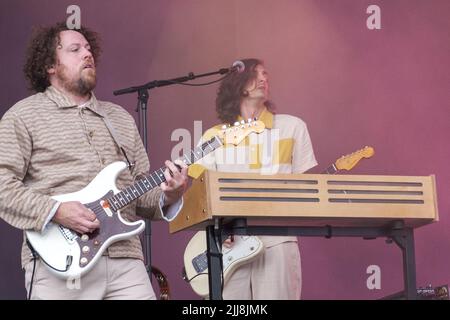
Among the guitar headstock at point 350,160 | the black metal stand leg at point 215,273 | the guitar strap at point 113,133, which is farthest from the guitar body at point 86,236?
the guitar headstock at point 350,160

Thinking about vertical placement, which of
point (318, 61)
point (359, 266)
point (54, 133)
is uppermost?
point (318, 61)

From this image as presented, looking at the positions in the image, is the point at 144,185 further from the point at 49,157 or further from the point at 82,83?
the point at 82,83

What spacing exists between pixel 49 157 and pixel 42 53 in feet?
2.18

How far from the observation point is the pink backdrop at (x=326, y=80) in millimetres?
5473

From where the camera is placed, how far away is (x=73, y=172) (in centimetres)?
367

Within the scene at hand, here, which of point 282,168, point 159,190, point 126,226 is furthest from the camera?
point 282,168

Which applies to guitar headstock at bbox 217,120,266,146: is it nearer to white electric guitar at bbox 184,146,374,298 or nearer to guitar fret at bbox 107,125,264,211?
guitar fret at bbox 107,125,264,211

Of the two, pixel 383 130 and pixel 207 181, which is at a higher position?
pixel 383 130

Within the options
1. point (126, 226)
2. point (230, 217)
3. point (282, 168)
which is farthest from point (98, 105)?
point (282, 168)

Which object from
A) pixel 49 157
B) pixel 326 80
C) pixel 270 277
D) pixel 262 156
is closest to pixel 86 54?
pixel 49 157

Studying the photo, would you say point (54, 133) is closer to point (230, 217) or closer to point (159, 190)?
point (159, 190)

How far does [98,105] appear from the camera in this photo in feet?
12.9

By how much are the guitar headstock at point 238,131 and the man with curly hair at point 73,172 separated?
32 cm

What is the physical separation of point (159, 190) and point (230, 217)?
0.54 m
